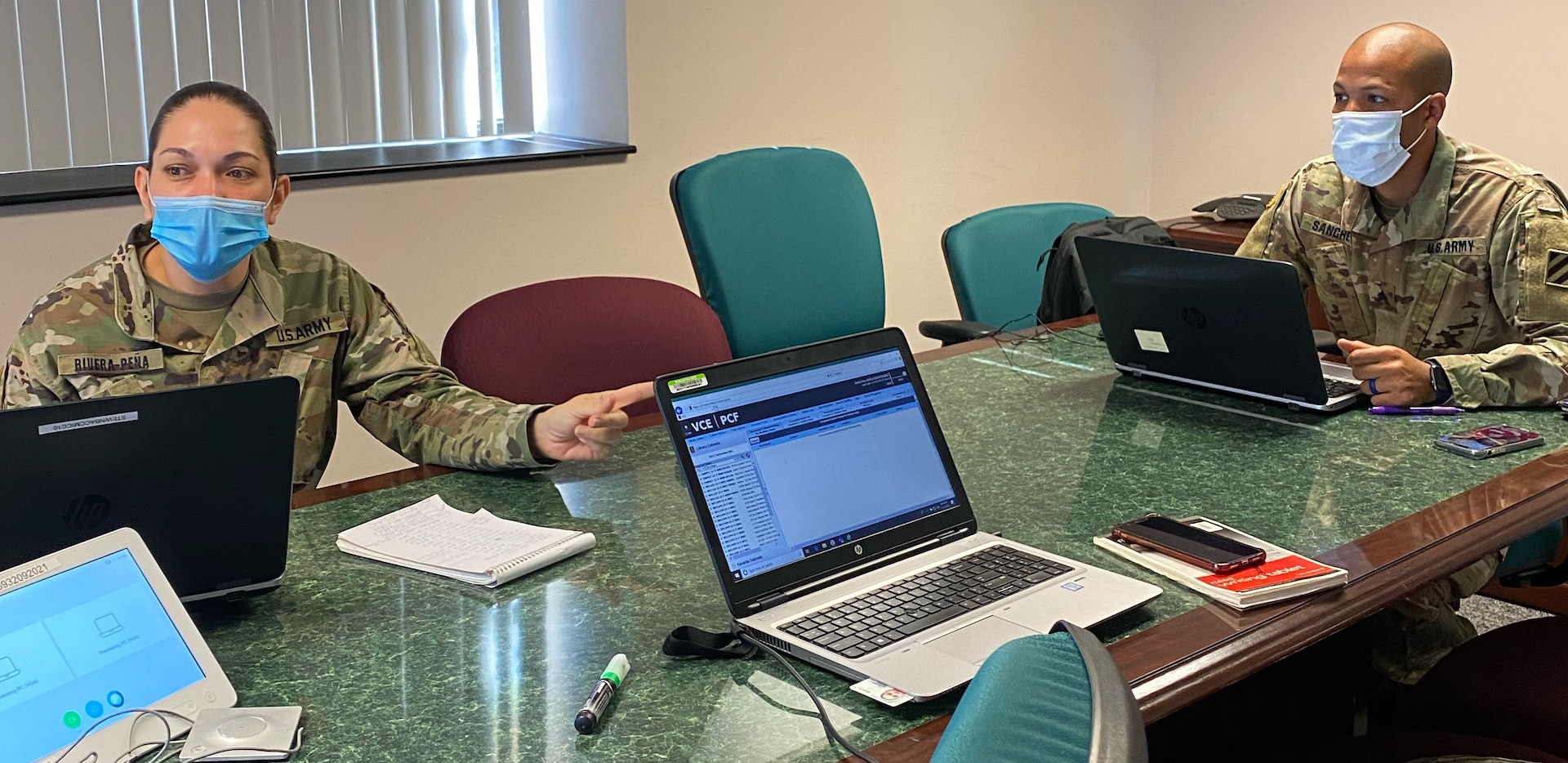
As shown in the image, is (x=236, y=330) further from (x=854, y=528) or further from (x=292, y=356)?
(x=854, y=528)

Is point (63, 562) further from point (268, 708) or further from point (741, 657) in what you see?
point (741, 657)

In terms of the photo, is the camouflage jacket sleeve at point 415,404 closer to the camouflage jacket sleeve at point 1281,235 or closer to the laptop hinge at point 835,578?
the laptop hinge at point 835,578

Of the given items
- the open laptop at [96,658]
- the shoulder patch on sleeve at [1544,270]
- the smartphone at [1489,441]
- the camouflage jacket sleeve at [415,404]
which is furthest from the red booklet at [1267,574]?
the shoulder patch on sleeve at [1544,270]

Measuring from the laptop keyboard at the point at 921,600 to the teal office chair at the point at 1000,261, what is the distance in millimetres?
1538

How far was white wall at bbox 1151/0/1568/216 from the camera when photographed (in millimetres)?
3922

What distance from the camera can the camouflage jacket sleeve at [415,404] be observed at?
178 cm

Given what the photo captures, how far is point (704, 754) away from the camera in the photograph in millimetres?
1103

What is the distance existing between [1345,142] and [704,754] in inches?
72.7

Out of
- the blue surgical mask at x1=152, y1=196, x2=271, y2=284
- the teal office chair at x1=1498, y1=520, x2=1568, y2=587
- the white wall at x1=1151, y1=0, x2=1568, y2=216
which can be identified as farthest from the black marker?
the white wall at x1=1151, y1=0, x2=1568, y2=216

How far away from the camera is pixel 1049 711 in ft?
1.70

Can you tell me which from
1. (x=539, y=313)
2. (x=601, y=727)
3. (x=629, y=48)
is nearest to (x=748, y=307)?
(x=539, y=313)

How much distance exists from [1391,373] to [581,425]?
1.20 m

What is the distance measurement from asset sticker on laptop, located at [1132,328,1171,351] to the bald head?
27.3 inches

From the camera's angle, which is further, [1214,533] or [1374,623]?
[1374,623]
